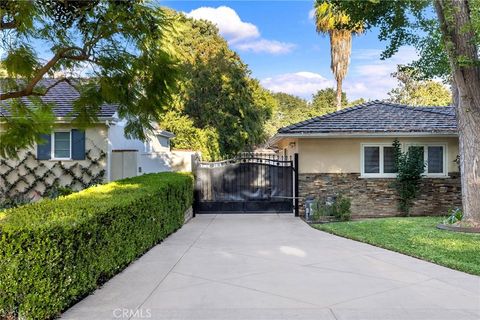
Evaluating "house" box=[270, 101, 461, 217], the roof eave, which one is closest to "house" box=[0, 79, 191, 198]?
the roof eave

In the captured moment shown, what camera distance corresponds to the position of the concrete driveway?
4.84 meters

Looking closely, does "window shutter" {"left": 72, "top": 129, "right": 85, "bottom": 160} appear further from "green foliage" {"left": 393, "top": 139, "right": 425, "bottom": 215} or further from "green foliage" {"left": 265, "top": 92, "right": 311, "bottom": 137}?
"green foliage" {"left": 265, "top": 92, "right": 311, "bottom": 137}

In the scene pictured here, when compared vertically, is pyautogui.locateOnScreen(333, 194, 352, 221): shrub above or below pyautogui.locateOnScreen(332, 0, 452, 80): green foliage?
below

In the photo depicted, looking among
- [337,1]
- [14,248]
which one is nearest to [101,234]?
[14,248]

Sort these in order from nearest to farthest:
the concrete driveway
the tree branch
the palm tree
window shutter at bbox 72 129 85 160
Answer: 1. the concrete driveway
2. the tree branch
3. window shutter at bbox 72 129 85 160
4. the palm tree

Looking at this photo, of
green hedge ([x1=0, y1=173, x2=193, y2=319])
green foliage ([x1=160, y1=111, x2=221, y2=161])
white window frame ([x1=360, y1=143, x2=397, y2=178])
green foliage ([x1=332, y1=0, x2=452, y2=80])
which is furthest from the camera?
green foliage ([x1=160, y1=111, x2=221, y2=161])

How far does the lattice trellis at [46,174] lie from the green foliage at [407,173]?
10.5 m

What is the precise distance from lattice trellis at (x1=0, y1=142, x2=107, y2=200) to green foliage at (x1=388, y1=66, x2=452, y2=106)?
28.9m

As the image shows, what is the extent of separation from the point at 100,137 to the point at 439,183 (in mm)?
12340

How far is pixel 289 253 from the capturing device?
323 inches

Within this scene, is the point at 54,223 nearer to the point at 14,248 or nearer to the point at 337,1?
the point at 14,248

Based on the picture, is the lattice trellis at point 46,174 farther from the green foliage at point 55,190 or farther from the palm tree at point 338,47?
the palm tree at point 338,47

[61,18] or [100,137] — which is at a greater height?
[61,18]

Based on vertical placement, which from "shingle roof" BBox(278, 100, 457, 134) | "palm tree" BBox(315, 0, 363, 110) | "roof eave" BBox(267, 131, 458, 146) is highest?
"palm tree" BBox(315, 0, 363, 110)
